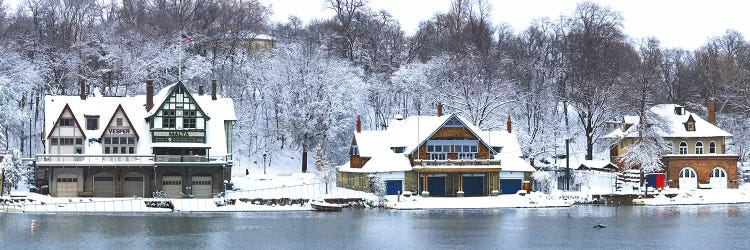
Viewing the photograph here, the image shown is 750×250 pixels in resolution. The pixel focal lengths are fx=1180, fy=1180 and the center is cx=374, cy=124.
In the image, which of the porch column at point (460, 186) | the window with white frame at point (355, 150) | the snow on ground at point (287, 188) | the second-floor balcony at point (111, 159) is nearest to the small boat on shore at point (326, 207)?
the snow on ground at point (287, 188)

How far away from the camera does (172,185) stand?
8112 cm

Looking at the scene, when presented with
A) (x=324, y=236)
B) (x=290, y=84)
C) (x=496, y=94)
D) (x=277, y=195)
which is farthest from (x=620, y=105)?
(x=324, y=236)

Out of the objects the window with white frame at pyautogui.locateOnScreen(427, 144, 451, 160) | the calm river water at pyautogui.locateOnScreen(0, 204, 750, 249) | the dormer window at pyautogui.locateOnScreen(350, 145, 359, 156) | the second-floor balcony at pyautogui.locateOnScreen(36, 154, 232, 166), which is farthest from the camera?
the dormer window at pyautogui.locateOnScreen(350, 145, 359, 156)

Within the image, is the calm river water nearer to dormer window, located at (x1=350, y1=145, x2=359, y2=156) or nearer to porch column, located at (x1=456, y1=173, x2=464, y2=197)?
porch column, located at (x1=456, y1=173, x2=464, y2=197)

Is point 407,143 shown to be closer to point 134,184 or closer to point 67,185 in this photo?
point 134,184

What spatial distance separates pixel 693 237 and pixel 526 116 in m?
49.1

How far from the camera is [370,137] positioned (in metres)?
88.1

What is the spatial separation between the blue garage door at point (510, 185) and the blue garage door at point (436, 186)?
14.1 feet

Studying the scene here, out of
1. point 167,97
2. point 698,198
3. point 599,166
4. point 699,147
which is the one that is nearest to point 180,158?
point 167,97

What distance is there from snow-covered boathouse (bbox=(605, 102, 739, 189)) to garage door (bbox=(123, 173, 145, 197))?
122 feet

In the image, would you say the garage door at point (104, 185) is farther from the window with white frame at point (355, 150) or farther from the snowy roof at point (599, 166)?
the snowy roof at point (599, 166)

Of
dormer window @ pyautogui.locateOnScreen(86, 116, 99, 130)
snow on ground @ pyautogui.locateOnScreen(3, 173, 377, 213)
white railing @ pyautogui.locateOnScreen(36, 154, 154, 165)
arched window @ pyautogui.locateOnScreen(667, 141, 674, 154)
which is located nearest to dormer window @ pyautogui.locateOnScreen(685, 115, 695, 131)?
arched window @ pyautogui.locateOnScreen(667, 141, 674, 154)

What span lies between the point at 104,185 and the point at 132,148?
3.17m

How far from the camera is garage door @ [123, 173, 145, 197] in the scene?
80375 mm
